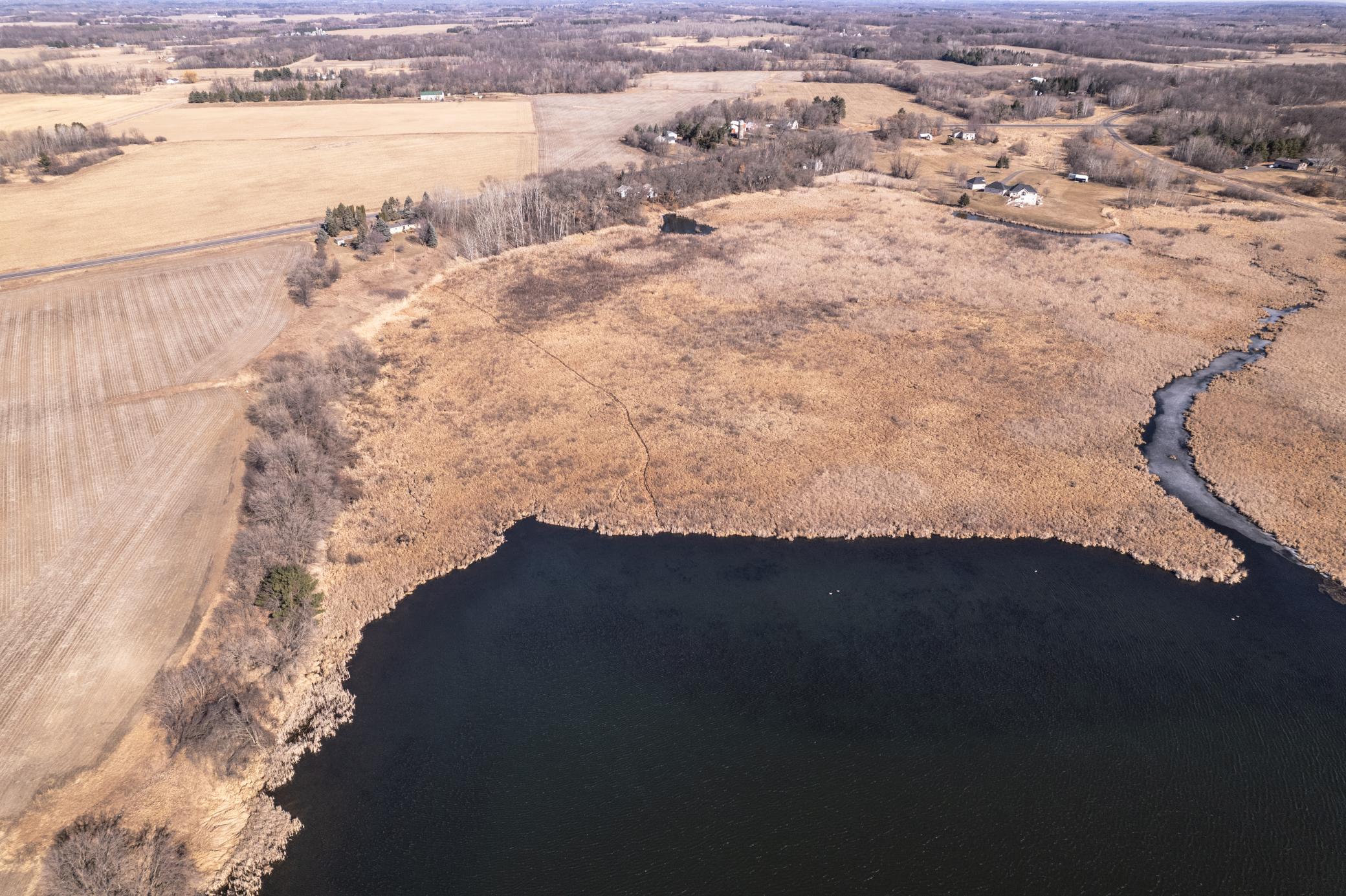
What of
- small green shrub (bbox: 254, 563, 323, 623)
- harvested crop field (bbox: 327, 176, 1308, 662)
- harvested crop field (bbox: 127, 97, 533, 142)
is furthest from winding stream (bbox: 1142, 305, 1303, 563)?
harvested crop field (bbox: 127, 97, 533, 142)

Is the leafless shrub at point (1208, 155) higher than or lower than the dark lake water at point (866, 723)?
higher

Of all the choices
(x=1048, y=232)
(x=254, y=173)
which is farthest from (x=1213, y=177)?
(x=254, y=173)

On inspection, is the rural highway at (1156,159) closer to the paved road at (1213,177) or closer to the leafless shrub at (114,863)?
the paved road at (1213,177)

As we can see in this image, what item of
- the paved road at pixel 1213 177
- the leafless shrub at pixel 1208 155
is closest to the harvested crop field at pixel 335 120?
the paved road at pixel 1213 177

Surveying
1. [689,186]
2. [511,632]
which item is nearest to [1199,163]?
[689,186]

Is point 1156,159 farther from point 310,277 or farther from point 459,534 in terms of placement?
point 459,534

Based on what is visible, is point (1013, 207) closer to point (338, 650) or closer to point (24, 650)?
point (338, 650)

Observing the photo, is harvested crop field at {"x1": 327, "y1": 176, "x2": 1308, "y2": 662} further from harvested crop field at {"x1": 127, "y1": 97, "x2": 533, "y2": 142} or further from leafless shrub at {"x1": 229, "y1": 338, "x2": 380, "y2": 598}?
harvested crop field at {"x1": 127, "y1": 97, "x2": 533, "y2": 142}
